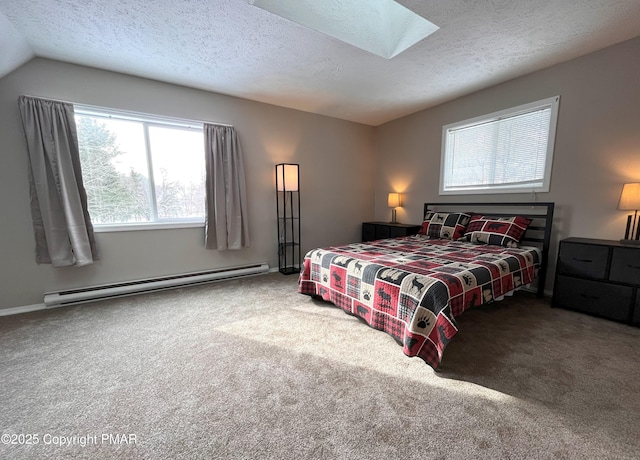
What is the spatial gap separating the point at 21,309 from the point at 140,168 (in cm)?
177

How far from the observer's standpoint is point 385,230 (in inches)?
163

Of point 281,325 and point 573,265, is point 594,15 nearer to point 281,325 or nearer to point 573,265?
point 573,265

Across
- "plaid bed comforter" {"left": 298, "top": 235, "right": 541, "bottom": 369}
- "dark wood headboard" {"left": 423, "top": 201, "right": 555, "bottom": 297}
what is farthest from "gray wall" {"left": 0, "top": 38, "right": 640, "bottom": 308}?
"plaid bed comforter" {"left": 298, "top": 235, "right": 541, "bottom": 369}

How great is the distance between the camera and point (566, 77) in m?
2.57

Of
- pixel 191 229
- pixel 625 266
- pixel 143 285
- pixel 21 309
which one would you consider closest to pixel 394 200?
pixel 625 266

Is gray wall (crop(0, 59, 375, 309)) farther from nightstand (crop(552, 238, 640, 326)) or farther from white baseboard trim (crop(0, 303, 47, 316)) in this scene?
nightstand (crop(552, 238, 640, 326))

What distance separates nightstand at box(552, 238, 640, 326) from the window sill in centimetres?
405

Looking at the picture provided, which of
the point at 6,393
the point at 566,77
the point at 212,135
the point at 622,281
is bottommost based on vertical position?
the point at 6,393

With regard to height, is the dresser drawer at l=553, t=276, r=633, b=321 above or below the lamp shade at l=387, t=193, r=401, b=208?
below

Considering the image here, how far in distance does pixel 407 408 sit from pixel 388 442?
234mm

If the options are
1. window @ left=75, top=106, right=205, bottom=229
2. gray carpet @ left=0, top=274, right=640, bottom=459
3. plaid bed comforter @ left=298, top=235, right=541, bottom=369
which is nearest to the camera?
gray carpet @ left=0, top=274, right=640, bottom=459

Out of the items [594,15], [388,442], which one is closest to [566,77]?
[594,15]

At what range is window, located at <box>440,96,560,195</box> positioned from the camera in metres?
2.77

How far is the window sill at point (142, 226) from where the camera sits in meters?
2.71
